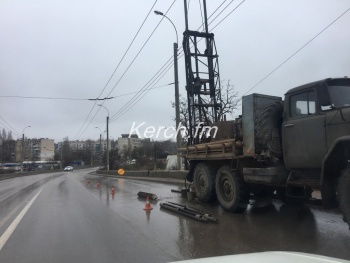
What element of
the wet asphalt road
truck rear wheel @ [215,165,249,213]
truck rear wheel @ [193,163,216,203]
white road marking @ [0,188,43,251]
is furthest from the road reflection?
white road marking @ [0,188,43,251]

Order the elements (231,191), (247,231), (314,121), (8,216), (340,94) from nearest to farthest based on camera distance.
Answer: (340,94) < (314,121) < (247,231) < (231,191) < (8,216)

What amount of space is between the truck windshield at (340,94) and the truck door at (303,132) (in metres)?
0.33

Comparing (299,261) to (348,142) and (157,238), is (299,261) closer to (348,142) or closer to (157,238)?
(348,142)

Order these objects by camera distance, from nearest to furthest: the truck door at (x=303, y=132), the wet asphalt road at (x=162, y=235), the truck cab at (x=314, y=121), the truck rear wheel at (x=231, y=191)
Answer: the wet asphalt road at (x=162, y=235) < the truck cab at (x=314, y=121) < the truck door at (x=303, y=132) < the truck rear wheel at (x=231, y=191)

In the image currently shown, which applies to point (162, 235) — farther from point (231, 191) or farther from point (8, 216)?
point (8, 216)

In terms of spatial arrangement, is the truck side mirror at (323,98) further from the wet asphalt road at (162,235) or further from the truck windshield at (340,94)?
the wet asphalt road at (162,235)

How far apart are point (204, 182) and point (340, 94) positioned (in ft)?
17.8

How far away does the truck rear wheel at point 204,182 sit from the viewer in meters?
10.8

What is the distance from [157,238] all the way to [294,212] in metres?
4.14

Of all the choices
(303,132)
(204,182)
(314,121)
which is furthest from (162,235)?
(204,182)

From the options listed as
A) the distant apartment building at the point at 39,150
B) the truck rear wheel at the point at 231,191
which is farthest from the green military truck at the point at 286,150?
the distant apartment building at the point at 39,150

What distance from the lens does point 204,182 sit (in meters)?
11.1

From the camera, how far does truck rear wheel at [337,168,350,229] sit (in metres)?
5.82

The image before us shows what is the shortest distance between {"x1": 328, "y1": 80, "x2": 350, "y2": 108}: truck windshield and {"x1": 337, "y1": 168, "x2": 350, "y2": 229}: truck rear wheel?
Answer: 4.17 ft
